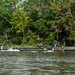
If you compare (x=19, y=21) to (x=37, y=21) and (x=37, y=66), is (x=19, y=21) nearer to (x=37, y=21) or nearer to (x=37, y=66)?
(x=37, y=21)

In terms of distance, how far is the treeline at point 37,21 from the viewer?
66312mm

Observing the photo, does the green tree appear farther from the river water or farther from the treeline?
the river water

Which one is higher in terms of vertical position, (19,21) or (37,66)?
(19,21)

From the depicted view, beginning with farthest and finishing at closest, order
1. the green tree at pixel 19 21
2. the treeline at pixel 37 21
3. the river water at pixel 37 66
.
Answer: the green tree at pixel 19 21, the treeline at pixel 37 21, the river water at pixel 37 66

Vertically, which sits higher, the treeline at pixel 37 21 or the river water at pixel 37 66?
the treeline at pixel 37 21

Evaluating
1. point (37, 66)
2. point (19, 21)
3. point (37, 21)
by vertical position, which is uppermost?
point (19, 21)

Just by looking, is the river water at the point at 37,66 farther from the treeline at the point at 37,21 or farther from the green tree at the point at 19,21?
the green tree at the point at 19,21

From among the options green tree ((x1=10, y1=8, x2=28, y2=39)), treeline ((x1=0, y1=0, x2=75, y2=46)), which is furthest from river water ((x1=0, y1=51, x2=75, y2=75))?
green tree ((x1=10, y1=8, x2=28, y2=39))

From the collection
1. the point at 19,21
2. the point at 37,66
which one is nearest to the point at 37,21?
the point at 19,21

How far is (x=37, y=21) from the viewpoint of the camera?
69188 millimetres

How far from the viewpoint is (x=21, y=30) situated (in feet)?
226

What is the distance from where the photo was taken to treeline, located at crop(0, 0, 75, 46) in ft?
A: 218

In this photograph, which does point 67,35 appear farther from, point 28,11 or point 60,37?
point 28,11

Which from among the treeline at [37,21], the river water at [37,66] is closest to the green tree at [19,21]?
the treeline at [37,21]
